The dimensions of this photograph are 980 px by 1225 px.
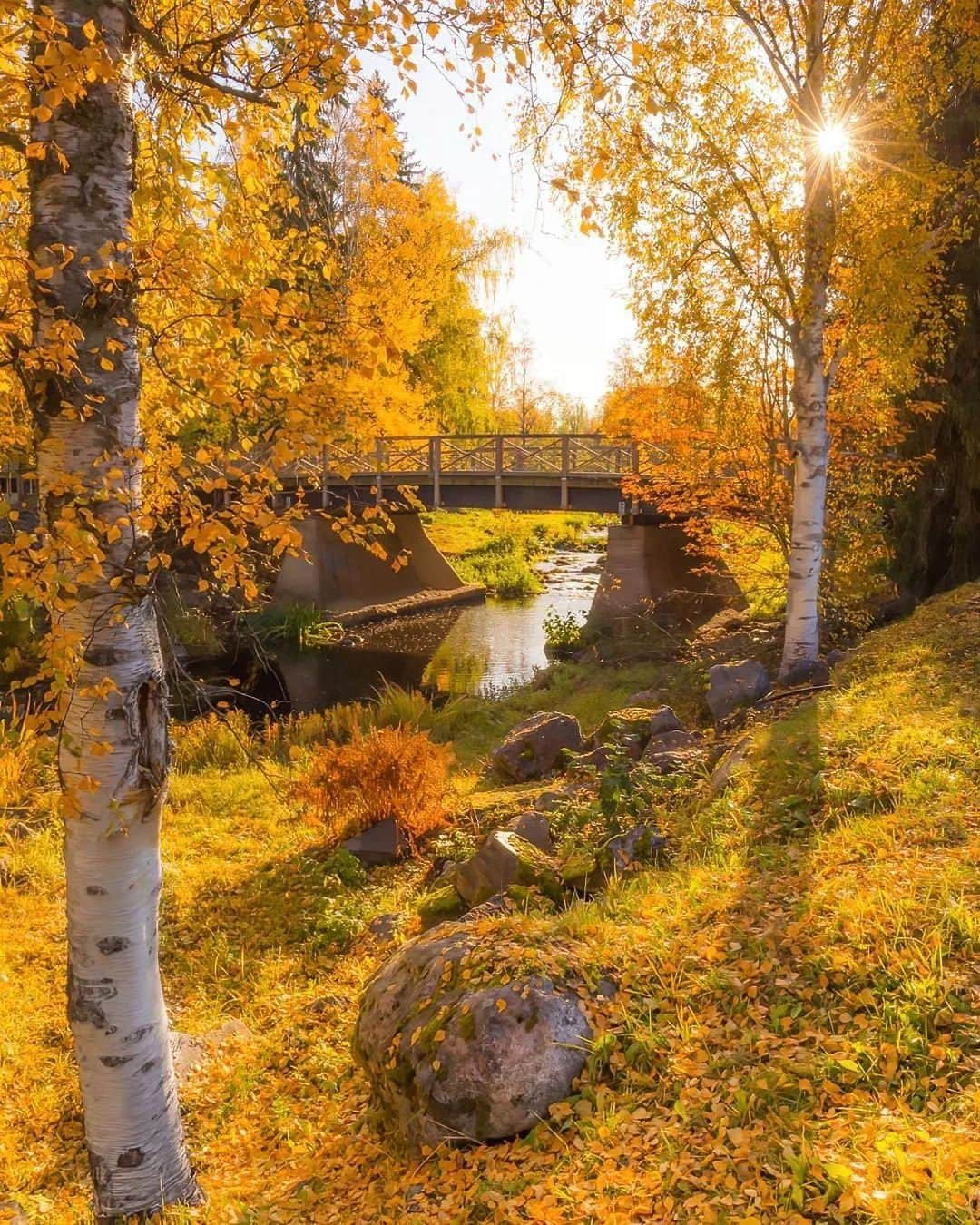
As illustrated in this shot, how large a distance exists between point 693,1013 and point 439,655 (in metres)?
16.2

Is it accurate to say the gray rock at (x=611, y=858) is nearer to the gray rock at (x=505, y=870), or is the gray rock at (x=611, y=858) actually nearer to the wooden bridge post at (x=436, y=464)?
the gray rock at (x=505, y=870)

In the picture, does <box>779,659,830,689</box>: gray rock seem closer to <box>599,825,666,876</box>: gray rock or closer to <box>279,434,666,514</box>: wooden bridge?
<box>599,825,666,876</box>: gray rock

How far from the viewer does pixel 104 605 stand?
3.15 m

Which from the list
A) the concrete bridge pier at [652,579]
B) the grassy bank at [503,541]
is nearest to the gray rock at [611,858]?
the concrete bridge pier at [652,579]

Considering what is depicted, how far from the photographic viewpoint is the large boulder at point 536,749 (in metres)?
8.66

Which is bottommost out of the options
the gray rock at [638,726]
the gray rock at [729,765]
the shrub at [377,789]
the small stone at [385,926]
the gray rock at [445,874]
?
the small stone at [385,926]

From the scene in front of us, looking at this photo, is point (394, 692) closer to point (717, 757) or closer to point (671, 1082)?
point (717, 757)

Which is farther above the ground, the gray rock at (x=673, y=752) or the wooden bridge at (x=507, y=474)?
the wooden bridge at (x=507, y=474)

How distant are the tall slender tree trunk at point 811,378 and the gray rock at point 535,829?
3728mm

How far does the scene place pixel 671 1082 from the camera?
3145 mm

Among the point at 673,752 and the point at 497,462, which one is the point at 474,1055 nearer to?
the point at 673,752

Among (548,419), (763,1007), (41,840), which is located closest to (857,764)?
(763,1007)

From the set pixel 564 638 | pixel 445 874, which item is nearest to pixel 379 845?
pixel 445 874

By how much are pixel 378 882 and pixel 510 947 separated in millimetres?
3423
